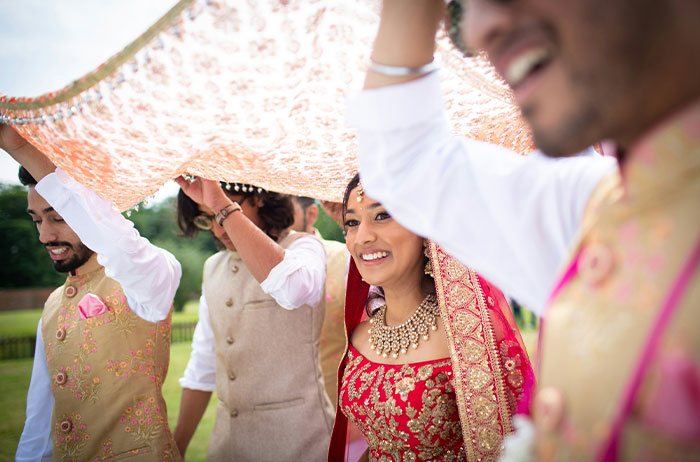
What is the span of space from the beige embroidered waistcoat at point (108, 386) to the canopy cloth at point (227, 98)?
1.03 metres

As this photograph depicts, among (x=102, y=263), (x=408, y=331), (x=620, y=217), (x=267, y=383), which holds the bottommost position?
(x=267, y=383)

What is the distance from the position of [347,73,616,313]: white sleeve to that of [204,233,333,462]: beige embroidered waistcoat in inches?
78.5

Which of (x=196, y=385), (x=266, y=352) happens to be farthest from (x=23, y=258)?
(x=266, y=352)

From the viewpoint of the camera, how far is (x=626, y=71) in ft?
2.19

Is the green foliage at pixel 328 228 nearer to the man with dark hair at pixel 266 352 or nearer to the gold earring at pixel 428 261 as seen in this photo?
the man with dark hair at pixel 266 352

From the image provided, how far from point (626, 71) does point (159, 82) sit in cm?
105

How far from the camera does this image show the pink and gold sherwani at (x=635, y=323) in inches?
23.0

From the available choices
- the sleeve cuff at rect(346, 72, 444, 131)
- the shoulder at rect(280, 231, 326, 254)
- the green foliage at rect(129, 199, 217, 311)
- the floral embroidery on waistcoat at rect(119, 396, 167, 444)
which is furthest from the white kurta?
the green foliage at rect(129, 199, 217, 311)

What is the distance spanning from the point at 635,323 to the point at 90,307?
265 cm

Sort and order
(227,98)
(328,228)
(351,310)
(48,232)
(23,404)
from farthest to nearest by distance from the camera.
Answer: (328,228), (23,404), (48,232), (351,310), (227,98)

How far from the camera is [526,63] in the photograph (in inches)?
30.0

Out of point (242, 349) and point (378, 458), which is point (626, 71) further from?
point (242, 349)

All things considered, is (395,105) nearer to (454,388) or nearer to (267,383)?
(454,388)

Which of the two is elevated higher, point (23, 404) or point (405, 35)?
point (405, 35)
